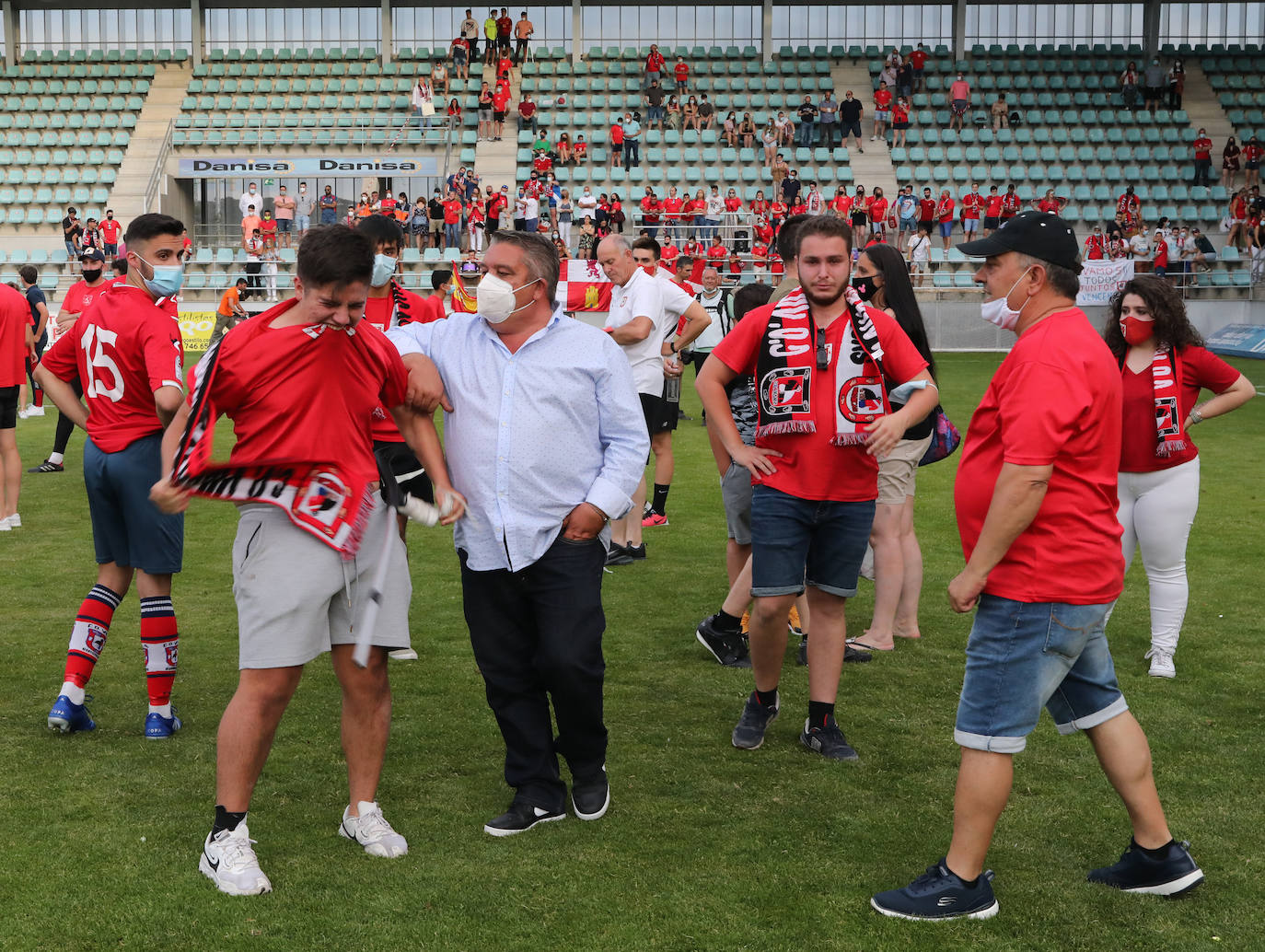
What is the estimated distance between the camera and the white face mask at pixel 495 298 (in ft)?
12.8

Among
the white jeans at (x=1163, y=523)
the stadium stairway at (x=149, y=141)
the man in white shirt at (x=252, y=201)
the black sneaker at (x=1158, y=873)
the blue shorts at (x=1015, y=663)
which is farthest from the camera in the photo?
the stadium stairway at (x=149, y=141)

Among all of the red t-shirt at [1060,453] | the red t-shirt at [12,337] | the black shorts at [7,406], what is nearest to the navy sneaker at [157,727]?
the red t-shirt at [1060,453]

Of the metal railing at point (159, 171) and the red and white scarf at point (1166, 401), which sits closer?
the red and white scarf at point (1166, 401)

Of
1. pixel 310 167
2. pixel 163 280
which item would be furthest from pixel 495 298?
pixel 310 167

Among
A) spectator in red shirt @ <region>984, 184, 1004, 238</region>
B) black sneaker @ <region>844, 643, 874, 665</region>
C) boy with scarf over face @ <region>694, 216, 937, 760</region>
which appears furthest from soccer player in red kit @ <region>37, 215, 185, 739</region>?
spectator in red shirt @ <region>984, 184, 1004, 238</region>

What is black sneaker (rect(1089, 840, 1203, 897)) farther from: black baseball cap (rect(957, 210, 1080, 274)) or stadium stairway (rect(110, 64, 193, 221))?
stadium stairway (rect(110, 64, 193, 221))

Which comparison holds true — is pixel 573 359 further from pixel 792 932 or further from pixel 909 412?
pixel 792 932

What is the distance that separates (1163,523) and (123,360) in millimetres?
4247

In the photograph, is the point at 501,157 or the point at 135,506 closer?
the point at 135,506

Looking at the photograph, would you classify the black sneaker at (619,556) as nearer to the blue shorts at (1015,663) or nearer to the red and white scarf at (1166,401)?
the red and white scarf at (1166,401)

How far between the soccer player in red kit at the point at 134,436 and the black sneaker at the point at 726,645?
244 centimetres

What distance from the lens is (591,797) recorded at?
13.7ft

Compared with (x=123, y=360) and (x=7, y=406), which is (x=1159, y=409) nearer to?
(x=123, y=360)

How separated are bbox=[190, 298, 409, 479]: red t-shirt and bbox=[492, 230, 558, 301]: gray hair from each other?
615 millimetres
